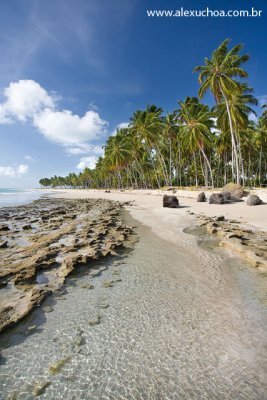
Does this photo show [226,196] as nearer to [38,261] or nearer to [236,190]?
[236,190]

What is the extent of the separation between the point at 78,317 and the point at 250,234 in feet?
24.6

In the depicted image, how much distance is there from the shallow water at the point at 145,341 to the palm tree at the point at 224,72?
2590 cm

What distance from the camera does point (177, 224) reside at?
39.2ft

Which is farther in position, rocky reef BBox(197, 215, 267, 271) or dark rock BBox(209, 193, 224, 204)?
dark rock BBox(209, 193, 224, 204)

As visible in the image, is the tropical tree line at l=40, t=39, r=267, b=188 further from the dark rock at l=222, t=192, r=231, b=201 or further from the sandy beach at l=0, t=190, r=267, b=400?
the sandy beach at l=0, t=190, r=267, b=400

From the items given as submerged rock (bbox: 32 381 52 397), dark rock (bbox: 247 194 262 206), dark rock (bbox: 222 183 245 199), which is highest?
dark rock (bbox: 222 183 245 199)

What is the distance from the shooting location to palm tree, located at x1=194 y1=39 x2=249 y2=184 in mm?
27312

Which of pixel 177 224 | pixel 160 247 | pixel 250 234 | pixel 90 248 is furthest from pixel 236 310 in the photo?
pixel 177 224

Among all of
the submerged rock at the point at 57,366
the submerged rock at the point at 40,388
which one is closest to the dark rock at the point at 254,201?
the submerged rock at the point at 57,366

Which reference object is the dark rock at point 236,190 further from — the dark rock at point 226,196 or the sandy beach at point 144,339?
the sandy beach at point 144,339

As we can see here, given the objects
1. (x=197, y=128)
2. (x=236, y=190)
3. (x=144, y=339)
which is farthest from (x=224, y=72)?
(x=144, y=339)

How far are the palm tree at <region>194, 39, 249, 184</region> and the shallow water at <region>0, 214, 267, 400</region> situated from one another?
25.9 m

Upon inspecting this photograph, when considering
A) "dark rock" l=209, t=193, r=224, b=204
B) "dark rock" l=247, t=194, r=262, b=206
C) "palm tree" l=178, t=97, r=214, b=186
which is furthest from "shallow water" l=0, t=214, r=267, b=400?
"palm tree" l=178, t=97, r=214, b=186

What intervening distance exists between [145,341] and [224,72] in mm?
31454
